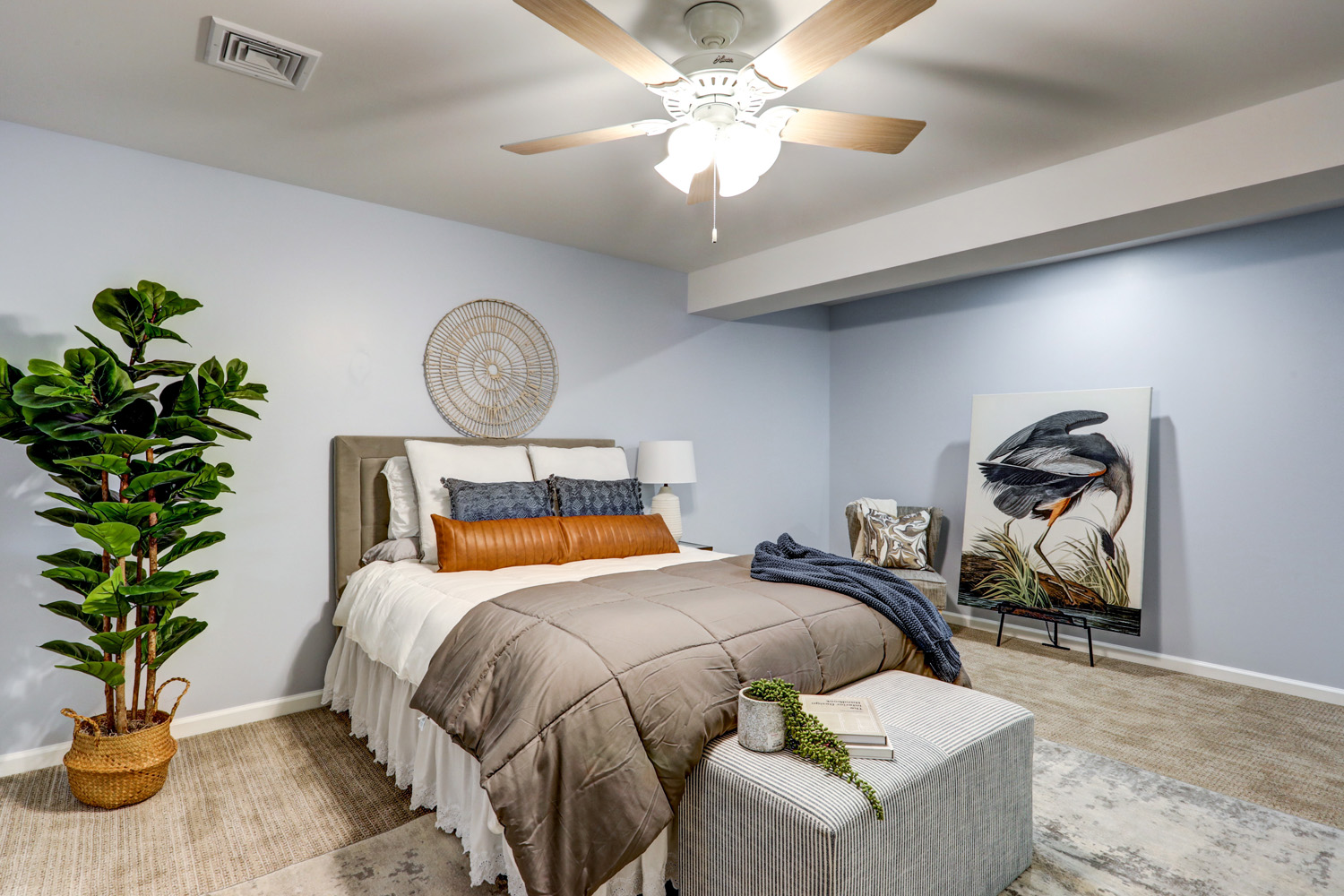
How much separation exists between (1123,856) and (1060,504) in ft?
7.77

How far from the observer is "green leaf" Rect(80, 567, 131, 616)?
84.1 inches

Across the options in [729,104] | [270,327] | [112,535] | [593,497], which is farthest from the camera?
[593,497]

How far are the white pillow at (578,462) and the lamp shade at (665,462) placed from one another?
24cm

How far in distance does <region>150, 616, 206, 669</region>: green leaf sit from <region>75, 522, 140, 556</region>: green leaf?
1.40ft

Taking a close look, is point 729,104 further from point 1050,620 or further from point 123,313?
point 1050,620

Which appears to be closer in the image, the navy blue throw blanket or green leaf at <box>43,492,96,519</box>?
green leaf at <box>43,492,96,519</box>

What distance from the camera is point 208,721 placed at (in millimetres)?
2994

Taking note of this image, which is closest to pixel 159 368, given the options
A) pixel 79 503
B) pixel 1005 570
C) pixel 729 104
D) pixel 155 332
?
pixel 155 332

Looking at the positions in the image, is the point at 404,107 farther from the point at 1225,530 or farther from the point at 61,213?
the point at 1225,530

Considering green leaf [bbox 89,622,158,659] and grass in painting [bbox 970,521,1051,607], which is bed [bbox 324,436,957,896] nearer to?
green leaf [bbox 89,622,158,659]

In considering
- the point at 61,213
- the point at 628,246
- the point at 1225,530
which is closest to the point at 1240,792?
the point at 1225,530

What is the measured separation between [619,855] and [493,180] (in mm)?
2817

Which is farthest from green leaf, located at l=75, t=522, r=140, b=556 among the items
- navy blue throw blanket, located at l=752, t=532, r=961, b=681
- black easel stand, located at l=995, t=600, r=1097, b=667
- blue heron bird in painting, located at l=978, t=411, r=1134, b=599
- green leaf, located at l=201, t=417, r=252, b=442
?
blue heron bird in painting, located at l=978, t=411, r=1134, b=599

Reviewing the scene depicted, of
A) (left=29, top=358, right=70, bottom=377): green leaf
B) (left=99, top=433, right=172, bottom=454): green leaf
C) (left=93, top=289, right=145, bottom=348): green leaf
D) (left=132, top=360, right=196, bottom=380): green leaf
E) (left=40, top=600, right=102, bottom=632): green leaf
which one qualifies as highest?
(left=93, top=289, right=145, bottom=348): green leaf
